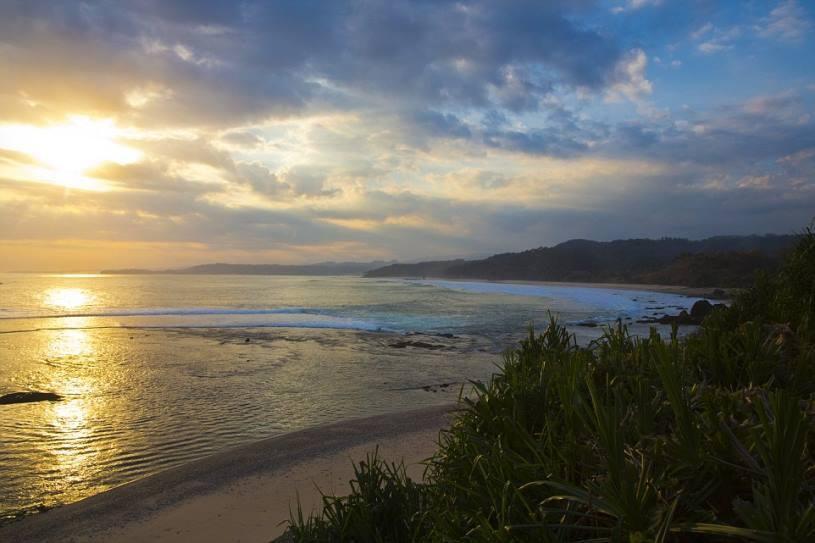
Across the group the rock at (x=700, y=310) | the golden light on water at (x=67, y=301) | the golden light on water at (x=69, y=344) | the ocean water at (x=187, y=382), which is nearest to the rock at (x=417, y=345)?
the ocean water at (x=187, y=382)

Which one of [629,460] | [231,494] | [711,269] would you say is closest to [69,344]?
[231,494]

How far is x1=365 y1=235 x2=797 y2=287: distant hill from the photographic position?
268ft

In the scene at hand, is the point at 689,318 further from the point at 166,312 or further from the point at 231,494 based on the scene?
the point at 166,312

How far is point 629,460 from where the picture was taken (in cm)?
224

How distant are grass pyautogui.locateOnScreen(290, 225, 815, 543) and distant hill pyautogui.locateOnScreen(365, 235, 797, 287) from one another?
7529 centimetres

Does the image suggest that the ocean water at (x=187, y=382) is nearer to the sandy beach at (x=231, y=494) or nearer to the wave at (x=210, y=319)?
the wave at (x=210, y=319)

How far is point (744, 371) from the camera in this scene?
384 cm

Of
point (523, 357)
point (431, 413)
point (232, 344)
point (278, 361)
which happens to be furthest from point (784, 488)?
point (232, 344)

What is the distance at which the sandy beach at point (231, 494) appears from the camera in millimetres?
5824

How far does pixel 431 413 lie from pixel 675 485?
9.30 m

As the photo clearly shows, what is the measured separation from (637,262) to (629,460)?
139233mm

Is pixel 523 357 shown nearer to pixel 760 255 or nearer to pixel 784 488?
pixel 784 488

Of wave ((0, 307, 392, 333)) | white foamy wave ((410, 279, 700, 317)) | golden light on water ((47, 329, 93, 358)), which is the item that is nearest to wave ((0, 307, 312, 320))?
wave ((0, 307, 392, 333))

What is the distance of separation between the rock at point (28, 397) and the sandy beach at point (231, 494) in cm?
693
